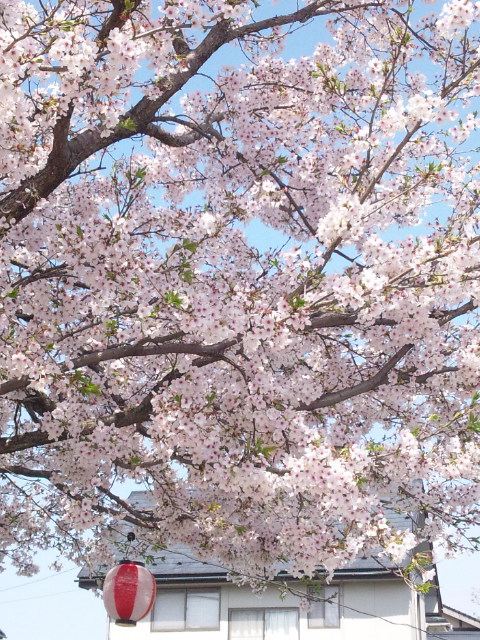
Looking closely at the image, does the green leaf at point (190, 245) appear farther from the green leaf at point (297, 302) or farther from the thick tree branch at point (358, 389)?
the thick tree branch at point (358, 389)

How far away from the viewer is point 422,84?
367 inches

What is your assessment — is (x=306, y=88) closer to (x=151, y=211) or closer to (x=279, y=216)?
(x=279, y=216)

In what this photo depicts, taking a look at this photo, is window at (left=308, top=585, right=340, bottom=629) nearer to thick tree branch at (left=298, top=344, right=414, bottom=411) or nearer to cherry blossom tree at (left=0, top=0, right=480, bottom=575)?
cherry blossom tree at (left=0, top=0, right=480, bottom=575)

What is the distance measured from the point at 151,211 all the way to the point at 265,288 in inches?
73.3

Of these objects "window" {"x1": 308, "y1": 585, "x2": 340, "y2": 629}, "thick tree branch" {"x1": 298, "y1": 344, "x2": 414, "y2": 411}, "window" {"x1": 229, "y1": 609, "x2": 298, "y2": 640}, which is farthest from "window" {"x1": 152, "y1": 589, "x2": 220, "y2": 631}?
"thick tree branch" {"x1": 298, "y1": 344, "x2": 414, "y2": 411}

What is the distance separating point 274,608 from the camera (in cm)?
1666

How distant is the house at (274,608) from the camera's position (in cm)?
1581

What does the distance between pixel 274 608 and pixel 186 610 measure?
A: 177 centimetres

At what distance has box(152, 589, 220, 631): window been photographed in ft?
55.4

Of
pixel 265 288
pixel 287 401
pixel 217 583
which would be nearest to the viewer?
pixel 287 401

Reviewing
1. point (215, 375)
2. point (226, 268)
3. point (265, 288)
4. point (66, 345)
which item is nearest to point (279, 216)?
point (226, 268)

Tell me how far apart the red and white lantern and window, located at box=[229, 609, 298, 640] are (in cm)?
758

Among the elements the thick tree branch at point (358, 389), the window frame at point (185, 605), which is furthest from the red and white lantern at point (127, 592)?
the window frame at point (185, 605)

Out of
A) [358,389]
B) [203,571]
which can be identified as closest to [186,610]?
[203,571]
